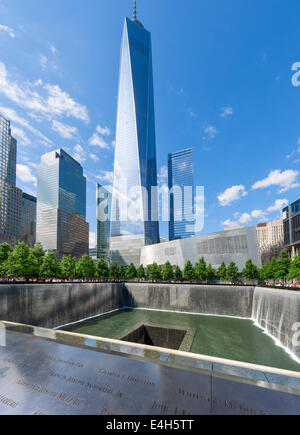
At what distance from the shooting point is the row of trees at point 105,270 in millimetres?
35031

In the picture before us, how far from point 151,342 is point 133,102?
126 m

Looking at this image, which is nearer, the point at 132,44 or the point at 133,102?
the point at 133,102

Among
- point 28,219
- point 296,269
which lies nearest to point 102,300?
point 296,269

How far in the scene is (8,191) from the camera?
388 feet

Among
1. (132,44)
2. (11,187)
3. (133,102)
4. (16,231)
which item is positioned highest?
(132,44)

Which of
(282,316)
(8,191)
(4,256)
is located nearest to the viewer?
(282,316)

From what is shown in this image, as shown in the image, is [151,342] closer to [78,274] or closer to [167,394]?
[167,394]

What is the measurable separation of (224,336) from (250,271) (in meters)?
29.0

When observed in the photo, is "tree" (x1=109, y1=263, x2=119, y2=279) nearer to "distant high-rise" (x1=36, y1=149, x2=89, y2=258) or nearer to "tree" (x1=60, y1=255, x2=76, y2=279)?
"tree" (x1=60, y1=255, x2=76, y2=279)

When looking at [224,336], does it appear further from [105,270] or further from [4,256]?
[105,270]

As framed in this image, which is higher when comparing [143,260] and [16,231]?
[16,231]
